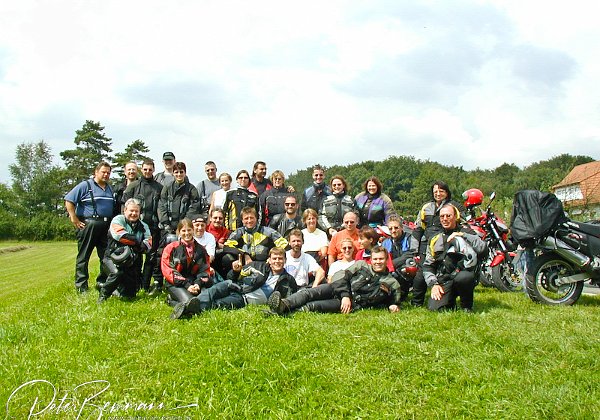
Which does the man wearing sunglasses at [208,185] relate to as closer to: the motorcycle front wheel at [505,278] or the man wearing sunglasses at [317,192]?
the man wearing sunglasses at [317,192]

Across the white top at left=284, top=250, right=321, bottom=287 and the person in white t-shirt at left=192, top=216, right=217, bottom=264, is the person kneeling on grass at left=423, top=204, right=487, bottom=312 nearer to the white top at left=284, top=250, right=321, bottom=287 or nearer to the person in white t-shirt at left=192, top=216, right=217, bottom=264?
the white top at left=284, top=250, right=321, bottom=287

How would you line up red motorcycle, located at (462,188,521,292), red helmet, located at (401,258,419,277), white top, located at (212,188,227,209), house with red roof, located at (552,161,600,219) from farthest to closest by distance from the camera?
house with red roof, located at (552,161,600,219), white top, located at (212,188,227,209), red motorcycle, located at (462,188,521,292), red helmet, located at (401,258,419,277)

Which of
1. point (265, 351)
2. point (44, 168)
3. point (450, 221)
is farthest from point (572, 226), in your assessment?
point (44, 168)

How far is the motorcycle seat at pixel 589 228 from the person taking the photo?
6.23 m

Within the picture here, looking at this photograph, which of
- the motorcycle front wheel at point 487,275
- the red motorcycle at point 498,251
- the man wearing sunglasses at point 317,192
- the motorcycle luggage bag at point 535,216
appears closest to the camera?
the motorcycle luggage bag at point 535,216

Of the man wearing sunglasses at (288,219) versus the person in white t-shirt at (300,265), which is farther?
the man wearing sunglasses at (288,219)

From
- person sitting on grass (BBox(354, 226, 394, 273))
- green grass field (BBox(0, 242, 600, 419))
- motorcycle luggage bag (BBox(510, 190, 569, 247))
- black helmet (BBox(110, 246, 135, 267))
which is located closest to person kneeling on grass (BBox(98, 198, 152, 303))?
black helmet (BBox(110, 246, 135, 267))

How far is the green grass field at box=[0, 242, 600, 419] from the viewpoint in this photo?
3.33 m

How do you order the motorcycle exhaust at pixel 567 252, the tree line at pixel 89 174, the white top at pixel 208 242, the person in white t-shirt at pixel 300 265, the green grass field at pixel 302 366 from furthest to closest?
the tree line at pixel 89 174 < the white top at pixel 208 242 < the person in white t-shirt at pixel 300 265 < the motorcycle exhaust at pixel 567 252 < the green grass field at pixel 302 366

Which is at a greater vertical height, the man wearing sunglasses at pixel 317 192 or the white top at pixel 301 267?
the man wearing sunglasses at pixel 317 192

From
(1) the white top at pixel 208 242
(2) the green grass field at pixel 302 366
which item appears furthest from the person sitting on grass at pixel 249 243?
(2) the green grass field at pixel 302 366

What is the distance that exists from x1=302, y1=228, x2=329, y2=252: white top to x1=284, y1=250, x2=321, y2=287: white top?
1.64 ft

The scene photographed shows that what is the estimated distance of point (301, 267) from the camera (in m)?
6.51

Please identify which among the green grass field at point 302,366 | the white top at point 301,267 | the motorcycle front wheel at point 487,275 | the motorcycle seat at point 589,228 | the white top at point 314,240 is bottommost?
the green grass field at point 302,366
